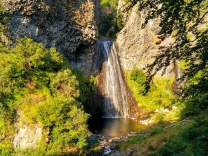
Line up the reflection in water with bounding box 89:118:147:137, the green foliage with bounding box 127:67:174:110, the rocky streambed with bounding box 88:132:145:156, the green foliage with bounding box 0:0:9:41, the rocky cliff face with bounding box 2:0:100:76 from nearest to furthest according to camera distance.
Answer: the green foliage with bounding box 0:0:9:41
the rocky streambed with bounding box 88:132:145:156
the rocky cliff face with bounding box 2:0:100:76
the reflection in water with bounding box 89:118:147:137
the green foliage with bounding box 127:67:174:110

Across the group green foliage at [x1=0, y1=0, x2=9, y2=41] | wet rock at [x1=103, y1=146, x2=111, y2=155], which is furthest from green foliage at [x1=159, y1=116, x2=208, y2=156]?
green foliage at [x1=0, y1=0, x2=9, y2=41]

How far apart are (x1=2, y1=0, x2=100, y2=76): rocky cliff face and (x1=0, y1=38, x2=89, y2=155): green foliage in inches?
161

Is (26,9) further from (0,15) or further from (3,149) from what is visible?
(3,149)

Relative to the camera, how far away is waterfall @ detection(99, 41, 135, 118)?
25062mm

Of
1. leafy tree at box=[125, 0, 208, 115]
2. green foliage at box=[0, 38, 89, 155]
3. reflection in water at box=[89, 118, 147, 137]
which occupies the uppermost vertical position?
leafy tree at box=[125, 0, 208, 115]

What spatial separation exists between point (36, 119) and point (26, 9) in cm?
1090

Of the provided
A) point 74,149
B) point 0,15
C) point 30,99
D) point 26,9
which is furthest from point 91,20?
point 74,149

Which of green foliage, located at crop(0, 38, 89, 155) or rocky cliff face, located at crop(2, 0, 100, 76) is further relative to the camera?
rocky cliff face, located at crop(2, 0, 100, 76)

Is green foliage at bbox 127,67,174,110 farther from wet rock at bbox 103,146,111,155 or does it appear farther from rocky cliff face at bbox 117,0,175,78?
wet rock at bbox 103,146,111,155

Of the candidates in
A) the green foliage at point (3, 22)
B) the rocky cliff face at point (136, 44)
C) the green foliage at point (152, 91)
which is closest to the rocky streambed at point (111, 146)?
the green foliage at point (152, 91)

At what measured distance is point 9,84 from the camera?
→ 1084 cm

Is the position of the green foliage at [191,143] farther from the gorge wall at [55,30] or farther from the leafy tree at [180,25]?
the gorge wall at [55,30]

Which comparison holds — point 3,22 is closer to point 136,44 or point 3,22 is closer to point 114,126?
point 114,126

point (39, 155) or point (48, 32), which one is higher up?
point (48, 32)
